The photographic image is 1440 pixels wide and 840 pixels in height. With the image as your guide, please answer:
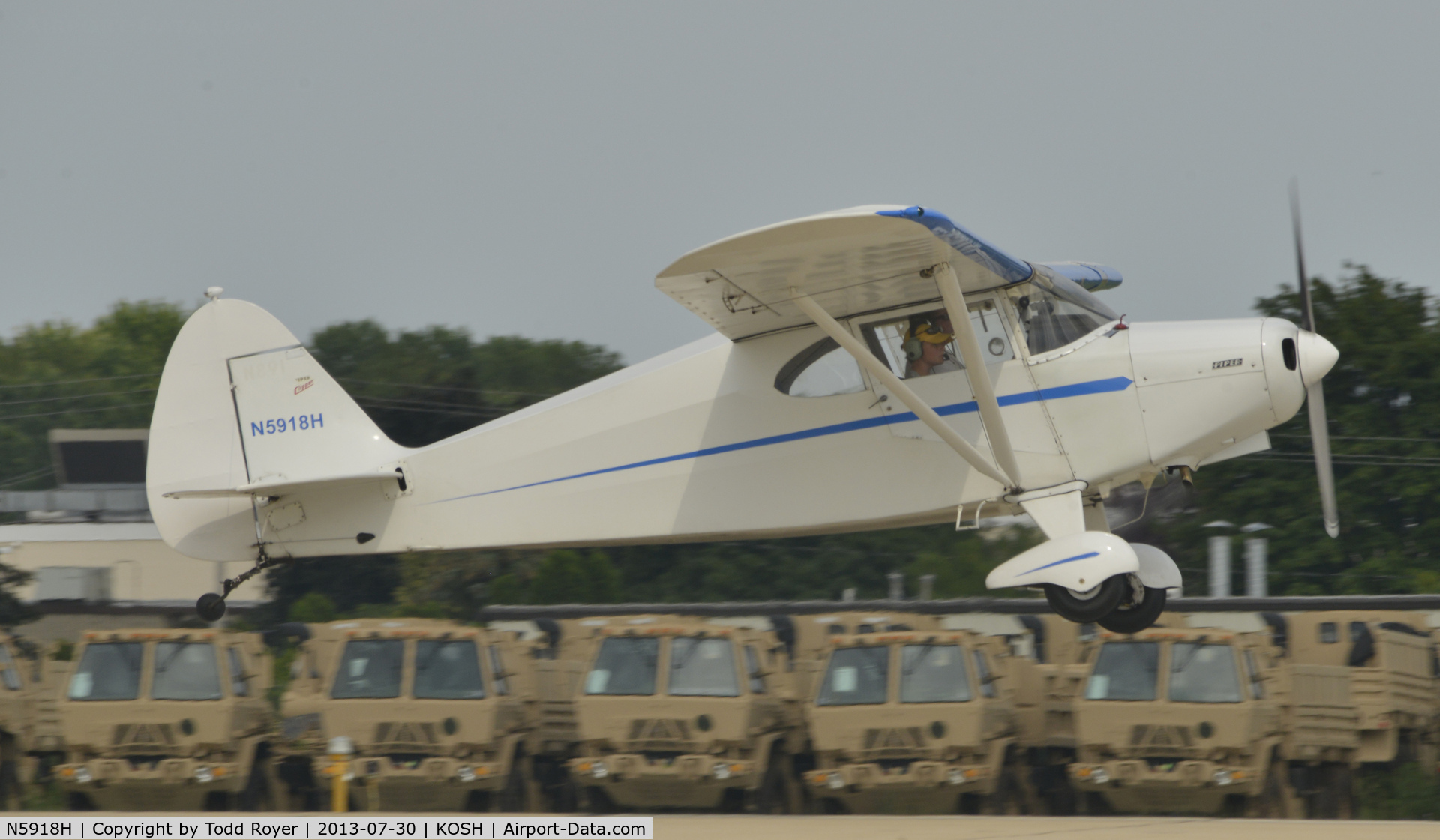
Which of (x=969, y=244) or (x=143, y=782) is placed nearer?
(x=969, y=244)

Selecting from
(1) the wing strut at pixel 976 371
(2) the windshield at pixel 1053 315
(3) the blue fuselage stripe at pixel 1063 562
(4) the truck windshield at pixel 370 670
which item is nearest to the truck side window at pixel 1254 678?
(3) the blue fuselage stripe at pixel 1063 562

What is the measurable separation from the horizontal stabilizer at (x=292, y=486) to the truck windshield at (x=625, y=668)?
84.9 inches

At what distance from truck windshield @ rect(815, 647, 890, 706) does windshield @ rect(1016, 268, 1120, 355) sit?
2935 mm

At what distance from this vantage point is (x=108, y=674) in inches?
468

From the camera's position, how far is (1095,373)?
33.1 feet

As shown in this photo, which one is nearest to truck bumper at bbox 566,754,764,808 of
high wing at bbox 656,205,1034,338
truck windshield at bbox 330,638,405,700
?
truck windshield at bbox 330,638,405,700

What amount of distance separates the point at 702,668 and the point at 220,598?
3808 mm

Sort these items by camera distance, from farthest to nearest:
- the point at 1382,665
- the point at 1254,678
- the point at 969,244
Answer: the point at 1382,665
the point at 1254,678
the point at 969,244

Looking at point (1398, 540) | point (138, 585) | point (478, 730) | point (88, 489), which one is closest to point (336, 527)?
point (478, 730)

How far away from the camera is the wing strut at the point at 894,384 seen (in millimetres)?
9673

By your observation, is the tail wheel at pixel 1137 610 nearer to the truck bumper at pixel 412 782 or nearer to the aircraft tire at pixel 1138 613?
the aircraft tire at pixel 1138 613

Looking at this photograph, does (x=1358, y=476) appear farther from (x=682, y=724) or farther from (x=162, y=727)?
(x=162, y=727)

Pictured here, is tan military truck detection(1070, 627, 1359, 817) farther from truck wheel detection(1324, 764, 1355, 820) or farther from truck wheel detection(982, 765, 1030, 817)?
truck wheel detection(982, 765, 1030, 817)

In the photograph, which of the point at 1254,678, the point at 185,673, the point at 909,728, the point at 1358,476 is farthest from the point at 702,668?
the point at 1358,476
